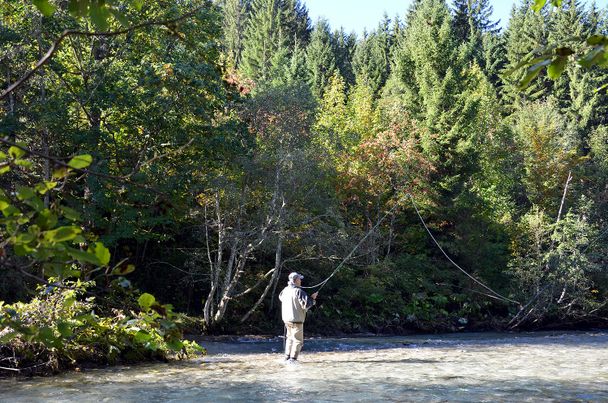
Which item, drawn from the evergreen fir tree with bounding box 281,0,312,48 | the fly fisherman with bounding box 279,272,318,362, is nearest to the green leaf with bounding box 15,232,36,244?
the fly fisherman with bounding box 279,272,318,362

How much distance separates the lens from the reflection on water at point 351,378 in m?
8.75

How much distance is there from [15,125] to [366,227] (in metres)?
14.3

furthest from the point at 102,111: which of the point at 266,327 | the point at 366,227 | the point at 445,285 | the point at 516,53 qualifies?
the point at 516,53

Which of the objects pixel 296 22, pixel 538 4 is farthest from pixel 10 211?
pixel 296 22

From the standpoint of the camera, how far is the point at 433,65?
1266 inches

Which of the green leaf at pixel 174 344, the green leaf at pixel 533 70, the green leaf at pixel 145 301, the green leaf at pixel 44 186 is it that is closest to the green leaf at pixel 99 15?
the green leaf at pixel 44 186

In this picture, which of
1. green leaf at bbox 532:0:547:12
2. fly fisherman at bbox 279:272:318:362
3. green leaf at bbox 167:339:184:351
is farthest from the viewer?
fly fisherman at bbox 279:272:318:362

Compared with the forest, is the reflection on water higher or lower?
lower

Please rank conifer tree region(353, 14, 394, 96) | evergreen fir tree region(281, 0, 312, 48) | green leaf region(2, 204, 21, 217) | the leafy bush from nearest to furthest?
green leaf region(2, 204, 21, 217)
the leafy bush
conifer tree region(353, 14, 394, 96)
evergreen fir tree region(281, 0, 312, 48)

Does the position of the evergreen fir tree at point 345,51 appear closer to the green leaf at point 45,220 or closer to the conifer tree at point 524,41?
the conifer tree at point 524,41

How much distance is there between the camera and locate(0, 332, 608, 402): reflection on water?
8750 mm

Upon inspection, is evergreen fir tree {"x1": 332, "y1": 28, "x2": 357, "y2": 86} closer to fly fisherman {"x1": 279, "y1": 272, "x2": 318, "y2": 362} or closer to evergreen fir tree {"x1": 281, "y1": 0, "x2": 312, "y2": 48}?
evergreen fir tree {"x1": 281, "y1": 0, "x2": 312, "y2": 48}

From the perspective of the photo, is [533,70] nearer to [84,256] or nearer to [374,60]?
[84,256]

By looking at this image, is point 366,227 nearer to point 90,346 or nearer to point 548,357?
point 548,357
